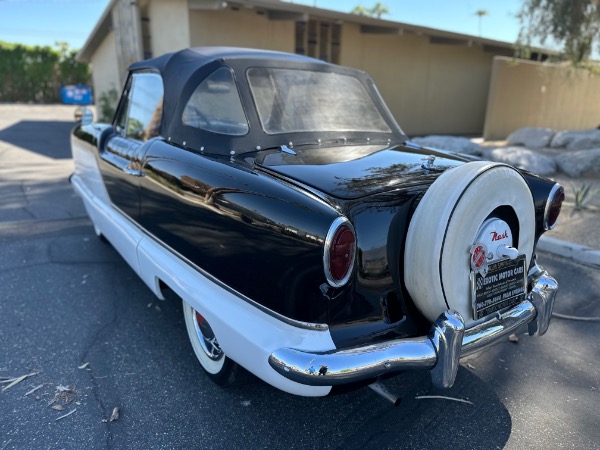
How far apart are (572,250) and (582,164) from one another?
13.1ft

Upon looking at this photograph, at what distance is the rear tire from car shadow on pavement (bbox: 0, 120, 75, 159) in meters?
9.18

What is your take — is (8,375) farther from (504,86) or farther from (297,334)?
(504,86)

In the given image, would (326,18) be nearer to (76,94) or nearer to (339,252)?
(339,252)

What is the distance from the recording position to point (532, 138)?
10.8 m

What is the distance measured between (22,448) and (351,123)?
2.58 metres

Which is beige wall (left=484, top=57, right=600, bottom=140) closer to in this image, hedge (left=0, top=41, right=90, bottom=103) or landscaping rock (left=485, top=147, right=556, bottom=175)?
landscaping rock (left=485, top=147, right=556, bottom=175)

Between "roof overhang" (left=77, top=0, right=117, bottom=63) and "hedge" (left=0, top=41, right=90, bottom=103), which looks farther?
"hedge" (left=0, top=41, right=90, bottom=103)

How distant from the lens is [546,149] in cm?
1020

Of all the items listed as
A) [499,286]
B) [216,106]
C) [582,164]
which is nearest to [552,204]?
[499,286]

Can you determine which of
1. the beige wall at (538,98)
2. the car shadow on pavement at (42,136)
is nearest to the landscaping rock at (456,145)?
the beige wall at (538,98)

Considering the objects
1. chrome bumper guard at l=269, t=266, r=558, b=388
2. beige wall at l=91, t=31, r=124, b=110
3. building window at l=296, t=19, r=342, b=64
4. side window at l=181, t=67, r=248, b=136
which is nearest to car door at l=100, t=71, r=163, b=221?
side window at l=181, t=67, r=248, b=136

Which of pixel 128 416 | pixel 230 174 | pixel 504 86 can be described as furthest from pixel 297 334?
pixel 504 86

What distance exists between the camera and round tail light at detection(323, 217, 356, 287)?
5.68 feet

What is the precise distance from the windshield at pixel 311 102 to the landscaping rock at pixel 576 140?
8414 millimetres
